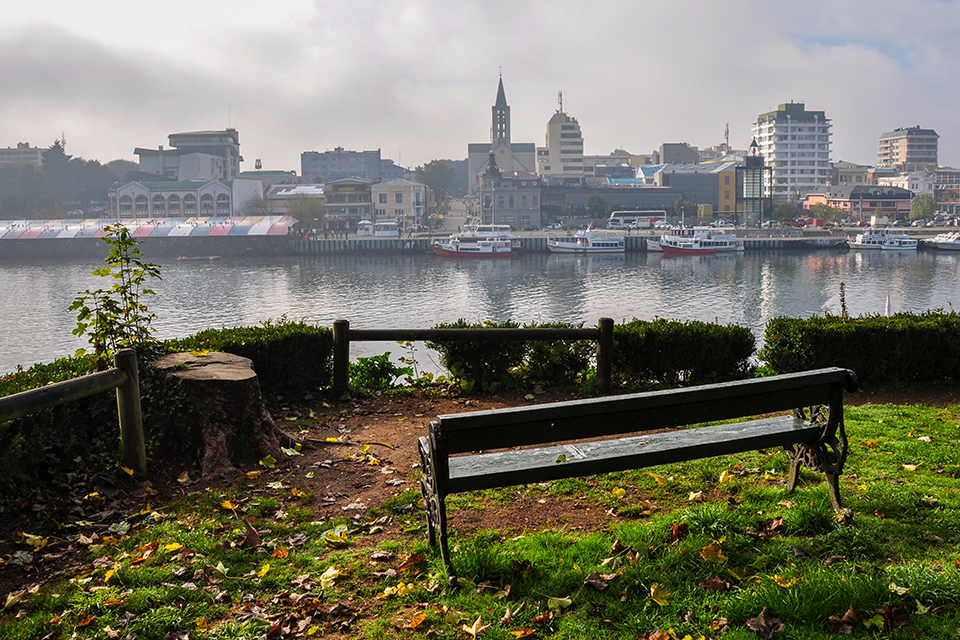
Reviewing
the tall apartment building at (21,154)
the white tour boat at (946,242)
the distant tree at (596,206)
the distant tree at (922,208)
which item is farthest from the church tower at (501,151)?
the tall apartment building at (21,154)

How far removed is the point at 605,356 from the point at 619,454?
12.6 ft

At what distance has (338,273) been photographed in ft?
187

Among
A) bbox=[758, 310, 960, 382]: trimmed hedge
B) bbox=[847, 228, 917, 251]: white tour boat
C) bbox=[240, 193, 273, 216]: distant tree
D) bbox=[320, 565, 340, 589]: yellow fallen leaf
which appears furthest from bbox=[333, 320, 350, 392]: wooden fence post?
bbox=[240, 193, 273, 216]: distant tree

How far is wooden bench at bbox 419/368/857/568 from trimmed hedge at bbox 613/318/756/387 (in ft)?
11.6

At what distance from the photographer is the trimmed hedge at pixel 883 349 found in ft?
23.5

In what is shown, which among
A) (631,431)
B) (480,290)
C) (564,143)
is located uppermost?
(564,143)

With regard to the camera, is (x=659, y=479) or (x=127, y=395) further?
(x=127, y=395)

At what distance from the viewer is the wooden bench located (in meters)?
2.92

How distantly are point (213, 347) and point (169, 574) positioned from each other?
3212mm

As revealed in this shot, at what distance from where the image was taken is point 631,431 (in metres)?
3.10

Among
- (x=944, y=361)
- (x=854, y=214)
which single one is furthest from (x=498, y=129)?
(x=944, y=361)

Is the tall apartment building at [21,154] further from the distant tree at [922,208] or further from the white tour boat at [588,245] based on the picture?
the distant tree at [922,208]

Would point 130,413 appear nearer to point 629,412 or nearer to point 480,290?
point 629,412

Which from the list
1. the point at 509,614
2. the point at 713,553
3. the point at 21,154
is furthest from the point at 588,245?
the point at 21,154
